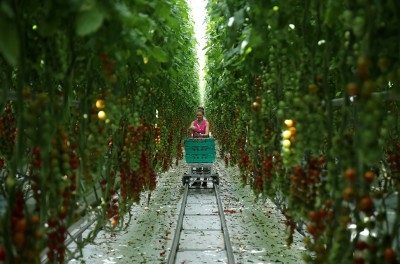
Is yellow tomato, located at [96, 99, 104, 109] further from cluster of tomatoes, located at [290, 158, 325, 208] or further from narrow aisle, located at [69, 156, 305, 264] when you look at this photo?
narrow aisle, located at [69, 156, 305, 264]

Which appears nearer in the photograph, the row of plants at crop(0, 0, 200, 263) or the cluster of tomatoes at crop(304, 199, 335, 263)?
the row of plants at crop(0, 0, 200, 263)

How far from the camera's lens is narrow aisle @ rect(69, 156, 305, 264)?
15.7 feet

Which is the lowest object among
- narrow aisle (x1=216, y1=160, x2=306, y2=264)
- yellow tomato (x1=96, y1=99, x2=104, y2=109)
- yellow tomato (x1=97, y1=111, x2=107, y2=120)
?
narrow aisle (x1=216, y1=160, x2=306, y2=264)

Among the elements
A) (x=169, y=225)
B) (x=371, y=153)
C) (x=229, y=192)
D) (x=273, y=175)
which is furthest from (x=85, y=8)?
(x=229, y=192)

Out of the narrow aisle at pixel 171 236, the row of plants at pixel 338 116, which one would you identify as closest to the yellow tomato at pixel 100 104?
the row of plants at pixel 338 116

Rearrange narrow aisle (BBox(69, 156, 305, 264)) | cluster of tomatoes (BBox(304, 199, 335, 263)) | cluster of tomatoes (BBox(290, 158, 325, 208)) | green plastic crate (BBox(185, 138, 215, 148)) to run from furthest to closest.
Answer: green plastic crate (BBox(185, 138, 215, 148)) → narrow aisle (BBox(69, 156, 305, 264)) → cluster of tomatoes (BBox(290, 158, 325, 208)) → cluster of tomatoes (BBox(304, 199, 335, 263))

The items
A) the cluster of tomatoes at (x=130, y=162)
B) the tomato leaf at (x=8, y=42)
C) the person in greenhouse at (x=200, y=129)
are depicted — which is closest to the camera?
the tomato leaf at (x=8, y=42)

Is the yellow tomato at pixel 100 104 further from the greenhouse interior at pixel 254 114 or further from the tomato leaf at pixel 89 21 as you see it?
the tomato leaf at pixel 89 21

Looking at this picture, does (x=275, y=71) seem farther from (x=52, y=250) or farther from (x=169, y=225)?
(x=169, y=225)

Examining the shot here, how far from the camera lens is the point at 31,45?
6.43 ft

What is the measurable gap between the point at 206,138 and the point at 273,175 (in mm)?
5907

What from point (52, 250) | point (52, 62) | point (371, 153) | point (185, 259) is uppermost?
point (52, 62)

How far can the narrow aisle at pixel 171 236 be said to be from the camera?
4785 mm

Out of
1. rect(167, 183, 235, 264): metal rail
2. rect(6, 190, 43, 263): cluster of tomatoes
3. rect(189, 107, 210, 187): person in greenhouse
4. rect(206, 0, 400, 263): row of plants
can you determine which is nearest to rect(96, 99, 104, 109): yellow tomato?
rect(206, 0, 400, 263): row of plants
